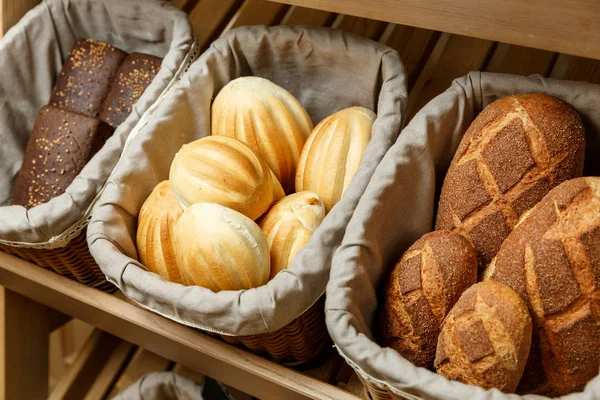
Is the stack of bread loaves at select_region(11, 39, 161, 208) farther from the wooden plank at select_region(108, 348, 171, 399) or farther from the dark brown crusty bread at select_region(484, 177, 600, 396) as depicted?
the dark brown crusty bread at select_region(484, 177, 600, 396)

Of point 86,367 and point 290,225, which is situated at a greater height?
point 290,225

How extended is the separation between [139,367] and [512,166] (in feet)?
3.37

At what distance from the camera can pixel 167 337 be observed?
0.97 meters

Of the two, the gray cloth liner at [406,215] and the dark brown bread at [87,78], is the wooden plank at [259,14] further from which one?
the gray cloth liner at [406,215]

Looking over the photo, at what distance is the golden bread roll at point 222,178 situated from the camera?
2.97 ft

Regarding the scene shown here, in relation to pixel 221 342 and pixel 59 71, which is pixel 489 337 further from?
pixel 59 71

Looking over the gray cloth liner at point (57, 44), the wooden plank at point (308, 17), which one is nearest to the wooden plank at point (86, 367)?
the gray cloth liner at point (57, 44)

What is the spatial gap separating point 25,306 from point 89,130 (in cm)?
50

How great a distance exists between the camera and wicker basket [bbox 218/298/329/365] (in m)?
0.86

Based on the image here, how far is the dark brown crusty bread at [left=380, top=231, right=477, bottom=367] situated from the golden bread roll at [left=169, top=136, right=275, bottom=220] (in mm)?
242

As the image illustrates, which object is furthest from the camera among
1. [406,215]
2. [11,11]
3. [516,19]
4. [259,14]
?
[259,14]

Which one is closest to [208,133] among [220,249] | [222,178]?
[222,178]

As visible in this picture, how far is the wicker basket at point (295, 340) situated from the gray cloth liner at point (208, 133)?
53 mm

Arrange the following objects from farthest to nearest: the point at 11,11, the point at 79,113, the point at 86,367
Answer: the point at 86,367 → the point at 11,11 → the point at 79,113
